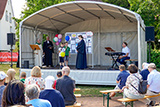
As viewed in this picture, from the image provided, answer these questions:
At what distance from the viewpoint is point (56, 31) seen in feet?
46.1

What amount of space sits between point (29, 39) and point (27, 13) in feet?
23.0

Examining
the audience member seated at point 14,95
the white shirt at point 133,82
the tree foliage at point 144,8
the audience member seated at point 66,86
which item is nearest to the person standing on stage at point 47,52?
the tree foliage at point 144,8

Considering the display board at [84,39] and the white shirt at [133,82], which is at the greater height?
the display board at [84,39]

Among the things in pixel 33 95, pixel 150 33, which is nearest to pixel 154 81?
pixel 33 95

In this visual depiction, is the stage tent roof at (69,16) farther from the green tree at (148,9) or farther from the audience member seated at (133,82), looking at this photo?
the audience member seated at (133,82)

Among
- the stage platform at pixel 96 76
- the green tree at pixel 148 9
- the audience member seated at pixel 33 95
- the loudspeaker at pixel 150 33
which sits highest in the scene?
the green tree at pixel 148 9

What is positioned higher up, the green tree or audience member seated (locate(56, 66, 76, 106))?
the green tree

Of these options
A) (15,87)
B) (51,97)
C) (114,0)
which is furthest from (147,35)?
(114,0)

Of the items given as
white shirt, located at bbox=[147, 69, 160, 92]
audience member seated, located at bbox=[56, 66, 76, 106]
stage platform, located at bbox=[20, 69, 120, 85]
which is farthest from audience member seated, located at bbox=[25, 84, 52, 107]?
stage platform, located at bbox=[20, 69, 120, 85]

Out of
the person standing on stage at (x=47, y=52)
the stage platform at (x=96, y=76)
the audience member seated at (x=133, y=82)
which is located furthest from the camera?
the person standing on stage at (x=47, y=52)

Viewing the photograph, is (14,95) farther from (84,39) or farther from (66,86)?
(84,39)

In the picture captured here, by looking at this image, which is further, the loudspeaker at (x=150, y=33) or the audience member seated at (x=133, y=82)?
the loudspeaker at (x=150, y=33)

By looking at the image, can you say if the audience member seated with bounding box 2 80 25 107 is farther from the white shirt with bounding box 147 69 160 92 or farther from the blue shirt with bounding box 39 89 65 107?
the white shirt with bounding box 147 69 160 92

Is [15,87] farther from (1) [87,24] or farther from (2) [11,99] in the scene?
(1) [87,24]
